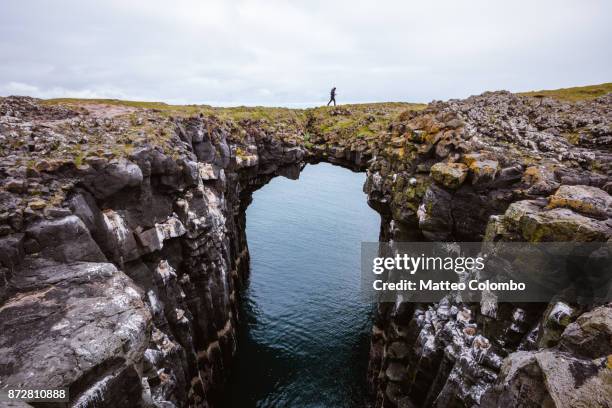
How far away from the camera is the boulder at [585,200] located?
16.7 metres

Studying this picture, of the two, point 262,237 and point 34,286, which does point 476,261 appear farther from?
point 262,237

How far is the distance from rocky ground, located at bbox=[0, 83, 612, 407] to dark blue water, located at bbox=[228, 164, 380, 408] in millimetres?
3275

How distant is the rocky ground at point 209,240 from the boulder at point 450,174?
0.17 meters

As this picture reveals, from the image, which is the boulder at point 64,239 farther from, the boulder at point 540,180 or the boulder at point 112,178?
the boulder at point 540,180

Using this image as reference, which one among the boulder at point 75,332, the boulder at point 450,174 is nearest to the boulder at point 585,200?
the boulder at point 450,174

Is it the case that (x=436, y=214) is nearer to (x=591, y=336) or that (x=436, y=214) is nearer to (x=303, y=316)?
(x=591, y=336)

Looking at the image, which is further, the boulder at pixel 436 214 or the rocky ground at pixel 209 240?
the boulder at pixel 436 214

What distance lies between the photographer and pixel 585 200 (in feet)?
56.3

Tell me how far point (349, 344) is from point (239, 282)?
1840 centimetres

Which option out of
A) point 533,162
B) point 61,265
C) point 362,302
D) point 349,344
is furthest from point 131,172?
point 362,302

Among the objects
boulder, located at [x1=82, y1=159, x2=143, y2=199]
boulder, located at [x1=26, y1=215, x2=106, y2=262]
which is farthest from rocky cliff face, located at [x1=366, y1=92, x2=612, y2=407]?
boulder, located at [x1=82, y1=159, x2=143, y2=199]

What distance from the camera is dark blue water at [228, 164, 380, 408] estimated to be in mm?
35844

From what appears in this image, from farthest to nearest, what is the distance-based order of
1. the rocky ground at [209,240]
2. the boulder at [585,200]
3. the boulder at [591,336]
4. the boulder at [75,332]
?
the boulder at [585,200]
the rocky ground at [209,240]
the boulder at [75,332]
the boulder at [591,336]

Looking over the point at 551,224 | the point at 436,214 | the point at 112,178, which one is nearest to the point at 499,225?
the point at 551,224
